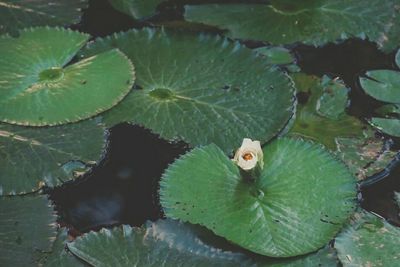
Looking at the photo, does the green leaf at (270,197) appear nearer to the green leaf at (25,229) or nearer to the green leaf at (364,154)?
the green leaf at (364,154)

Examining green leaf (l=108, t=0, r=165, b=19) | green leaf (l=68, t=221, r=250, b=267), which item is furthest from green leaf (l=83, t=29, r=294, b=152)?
green leaf (l=68, t=221, r=250, b=267)

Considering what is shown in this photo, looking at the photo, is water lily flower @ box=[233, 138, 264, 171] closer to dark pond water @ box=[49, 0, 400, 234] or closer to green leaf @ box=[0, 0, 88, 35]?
dark pond water @ box=[49, 0, 400, 234]

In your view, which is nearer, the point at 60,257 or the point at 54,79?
the point at 60,257

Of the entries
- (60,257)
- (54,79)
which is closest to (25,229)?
(60,257)

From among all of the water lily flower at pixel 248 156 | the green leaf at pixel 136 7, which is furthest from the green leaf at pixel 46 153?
the green leaf at pixel 136 7

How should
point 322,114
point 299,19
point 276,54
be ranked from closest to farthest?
1. point 322,114
2. point 276,54
3. point 299,19

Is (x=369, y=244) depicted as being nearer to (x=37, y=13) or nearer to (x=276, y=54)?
(x=276, y=54)

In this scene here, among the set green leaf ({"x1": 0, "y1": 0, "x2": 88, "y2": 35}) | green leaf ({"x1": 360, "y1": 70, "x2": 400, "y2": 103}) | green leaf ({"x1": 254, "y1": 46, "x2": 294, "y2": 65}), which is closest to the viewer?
green leaf ({"x1": 360, "y1": 70, "x2": 400, "y2": 103})
